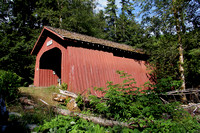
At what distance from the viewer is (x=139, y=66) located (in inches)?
468

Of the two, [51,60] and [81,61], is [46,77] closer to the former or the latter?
[51,60]

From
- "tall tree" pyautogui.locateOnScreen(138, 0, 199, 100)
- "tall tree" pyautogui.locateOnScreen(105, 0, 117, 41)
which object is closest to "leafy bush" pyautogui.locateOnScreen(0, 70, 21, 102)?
"tall tree" pyautogui.locateOnScreen(138, 0, 199, 100)

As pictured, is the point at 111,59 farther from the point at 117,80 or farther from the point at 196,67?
the point at 196,67

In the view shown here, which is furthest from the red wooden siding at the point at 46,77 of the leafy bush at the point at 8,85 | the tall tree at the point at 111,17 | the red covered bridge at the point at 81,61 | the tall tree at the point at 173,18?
the tall tree at the point at 111,17

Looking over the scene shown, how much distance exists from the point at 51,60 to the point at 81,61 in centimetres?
555

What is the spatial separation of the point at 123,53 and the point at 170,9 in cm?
492

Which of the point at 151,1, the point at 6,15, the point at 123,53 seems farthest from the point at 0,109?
the point at 6,15

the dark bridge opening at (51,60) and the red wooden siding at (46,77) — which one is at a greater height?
the dark bridge opening at (51,60)

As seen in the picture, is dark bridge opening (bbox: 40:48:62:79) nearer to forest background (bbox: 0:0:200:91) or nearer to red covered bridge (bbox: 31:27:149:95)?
red covered bridge (bbox: 31:27:149:95)

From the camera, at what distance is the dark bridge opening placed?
38.1 ft

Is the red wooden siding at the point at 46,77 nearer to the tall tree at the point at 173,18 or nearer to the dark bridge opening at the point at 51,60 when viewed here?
the dark bridge opening at the point at 51,60

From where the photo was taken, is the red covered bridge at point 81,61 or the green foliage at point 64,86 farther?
the red covered bridge at point 81,61

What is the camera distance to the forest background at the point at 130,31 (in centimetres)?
992

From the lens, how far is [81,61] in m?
Result: 8.30
